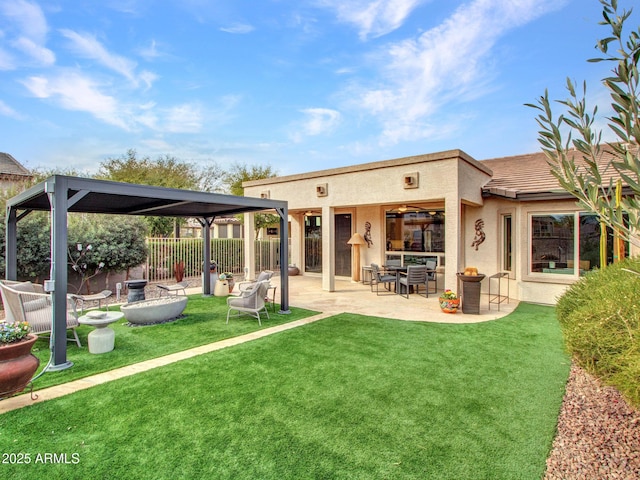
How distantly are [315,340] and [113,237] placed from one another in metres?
8.47

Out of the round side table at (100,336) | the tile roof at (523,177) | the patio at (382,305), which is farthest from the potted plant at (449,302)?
the round side table at (100,336)

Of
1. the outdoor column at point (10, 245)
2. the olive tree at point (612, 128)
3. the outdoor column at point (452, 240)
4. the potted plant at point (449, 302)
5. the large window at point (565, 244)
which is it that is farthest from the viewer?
the large window at point (565, 244)

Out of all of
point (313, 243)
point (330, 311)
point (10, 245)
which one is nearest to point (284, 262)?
point (330, 311)

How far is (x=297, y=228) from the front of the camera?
53.8 feet

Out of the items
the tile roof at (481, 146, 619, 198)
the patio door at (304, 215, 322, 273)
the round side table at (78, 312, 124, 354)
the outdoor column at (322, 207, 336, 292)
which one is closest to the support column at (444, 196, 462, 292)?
the tile roof at (481, 146, 619, 198)

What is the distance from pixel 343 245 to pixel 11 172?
2374 cm

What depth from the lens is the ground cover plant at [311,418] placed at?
2.77m

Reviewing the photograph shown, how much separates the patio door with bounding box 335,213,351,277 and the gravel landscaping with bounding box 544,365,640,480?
10.5 meters

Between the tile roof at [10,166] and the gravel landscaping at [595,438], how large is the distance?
29.8 meters

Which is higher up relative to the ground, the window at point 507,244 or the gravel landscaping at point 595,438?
the window at point 507,244

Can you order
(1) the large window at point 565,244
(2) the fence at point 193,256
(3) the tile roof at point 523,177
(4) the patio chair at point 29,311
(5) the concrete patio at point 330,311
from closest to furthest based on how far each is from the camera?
(5) the concrete patio at point 330,311 → (4) the patio chair at point 29,311 → (1) the large window at point 565,244 → (3) the tile roof at point 523,177 → (2) the fence at point 193,256

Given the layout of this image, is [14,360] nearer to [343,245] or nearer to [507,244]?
[507,244]

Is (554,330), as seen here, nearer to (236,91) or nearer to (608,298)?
(608,298)

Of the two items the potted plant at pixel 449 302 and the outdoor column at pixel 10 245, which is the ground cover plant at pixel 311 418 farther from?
the outdoor column at pixel 10 245
